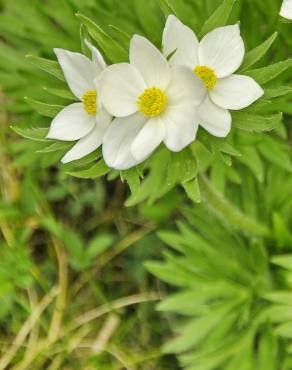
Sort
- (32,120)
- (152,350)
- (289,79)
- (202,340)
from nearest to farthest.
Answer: (289,79) < (32,120) < (202,340) < (152,350)

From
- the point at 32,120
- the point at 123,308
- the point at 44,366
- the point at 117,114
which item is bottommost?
the point at 44,366

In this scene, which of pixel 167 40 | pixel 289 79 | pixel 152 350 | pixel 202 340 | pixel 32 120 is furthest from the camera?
pixel 152 350

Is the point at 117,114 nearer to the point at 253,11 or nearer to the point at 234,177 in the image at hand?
the point at 234,177

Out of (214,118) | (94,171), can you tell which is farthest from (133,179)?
(214,118)

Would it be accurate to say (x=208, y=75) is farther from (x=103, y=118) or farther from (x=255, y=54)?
(x=103, y=118)

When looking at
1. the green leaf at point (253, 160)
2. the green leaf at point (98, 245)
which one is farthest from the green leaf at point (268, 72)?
the green leaf at point (98, 245)

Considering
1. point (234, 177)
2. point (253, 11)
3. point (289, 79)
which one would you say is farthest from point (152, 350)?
point (253, 11)

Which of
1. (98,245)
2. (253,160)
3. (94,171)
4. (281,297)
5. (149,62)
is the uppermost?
(149,62)
